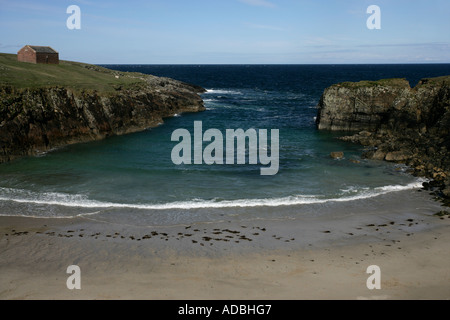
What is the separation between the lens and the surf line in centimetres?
3388

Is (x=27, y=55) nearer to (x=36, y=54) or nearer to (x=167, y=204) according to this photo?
(x=36, y=54)

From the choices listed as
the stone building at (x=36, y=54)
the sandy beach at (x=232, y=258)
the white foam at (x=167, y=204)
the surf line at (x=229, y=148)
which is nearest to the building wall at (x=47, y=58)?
the stone building at (x=36, y=54)

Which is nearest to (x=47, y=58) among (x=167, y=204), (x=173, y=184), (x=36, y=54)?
(x=36, y=54)

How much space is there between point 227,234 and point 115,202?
27.2ft

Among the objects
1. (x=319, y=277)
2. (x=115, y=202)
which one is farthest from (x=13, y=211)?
(x=319, y=277)

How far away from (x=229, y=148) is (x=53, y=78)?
2354 centimetres

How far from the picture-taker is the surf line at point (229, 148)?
3388cm

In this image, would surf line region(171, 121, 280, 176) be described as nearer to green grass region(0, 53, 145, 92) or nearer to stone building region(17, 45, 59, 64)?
green grass region(0, 53, 145, 92)

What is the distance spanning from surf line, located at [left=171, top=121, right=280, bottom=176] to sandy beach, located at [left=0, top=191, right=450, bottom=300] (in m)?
11.4

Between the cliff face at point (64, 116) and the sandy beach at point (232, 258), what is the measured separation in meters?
16.6

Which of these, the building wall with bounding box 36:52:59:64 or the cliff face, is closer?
the cliff face

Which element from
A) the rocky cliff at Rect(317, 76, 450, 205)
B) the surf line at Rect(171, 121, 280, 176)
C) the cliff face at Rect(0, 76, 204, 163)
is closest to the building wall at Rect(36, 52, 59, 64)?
→ the cliff face at Rect(0, 76, 204, 163)
